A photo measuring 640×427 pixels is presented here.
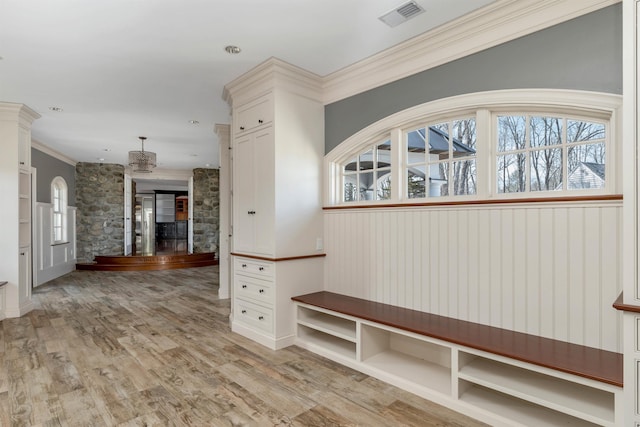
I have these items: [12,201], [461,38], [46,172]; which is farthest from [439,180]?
[46,172]

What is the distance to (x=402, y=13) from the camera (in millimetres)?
2449

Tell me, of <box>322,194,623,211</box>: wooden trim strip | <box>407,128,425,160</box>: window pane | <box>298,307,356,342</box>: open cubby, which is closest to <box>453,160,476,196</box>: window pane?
<box>322,194,623,211</box>: wooden trim strip

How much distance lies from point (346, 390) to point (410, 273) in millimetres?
1080

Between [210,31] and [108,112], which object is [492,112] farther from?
[108,112]

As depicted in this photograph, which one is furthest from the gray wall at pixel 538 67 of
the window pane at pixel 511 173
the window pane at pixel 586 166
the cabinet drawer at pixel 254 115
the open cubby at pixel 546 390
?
the open cubby at pixel 546 390

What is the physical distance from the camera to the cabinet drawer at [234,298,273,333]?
3.40 meters

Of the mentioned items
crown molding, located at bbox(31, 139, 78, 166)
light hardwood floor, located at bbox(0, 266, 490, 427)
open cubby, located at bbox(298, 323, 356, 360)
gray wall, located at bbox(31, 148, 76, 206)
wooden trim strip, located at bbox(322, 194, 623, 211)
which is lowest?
light hardwood floor, located at bbox(0, 266, 490, 427)

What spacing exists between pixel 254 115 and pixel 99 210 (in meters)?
7.38

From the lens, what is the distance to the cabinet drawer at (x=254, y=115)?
340 centimetres

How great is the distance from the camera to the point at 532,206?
7.63 ft

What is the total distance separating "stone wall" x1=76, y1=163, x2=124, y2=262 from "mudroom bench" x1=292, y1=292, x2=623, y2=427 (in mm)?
7945

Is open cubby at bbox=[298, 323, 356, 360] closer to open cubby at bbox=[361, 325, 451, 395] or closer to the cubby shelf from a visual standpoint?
open cubby at bbox=[361, 325, 451, 395]

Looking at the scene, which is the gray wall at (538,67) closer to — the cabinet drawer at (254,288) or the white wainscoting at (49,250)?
the cabinet drawer at (254,288)

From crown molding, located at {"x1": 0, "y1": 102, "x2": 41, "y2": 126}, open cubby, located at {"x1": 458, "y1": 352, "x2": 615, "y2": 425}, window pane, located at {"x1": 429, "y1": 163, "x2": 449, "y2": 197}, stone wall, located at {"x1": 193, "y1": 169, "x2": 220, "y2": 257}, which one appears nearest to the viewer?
open cubby, located at {"x1": 458, "y1": 352, "x2": 615, "y2": 425}
